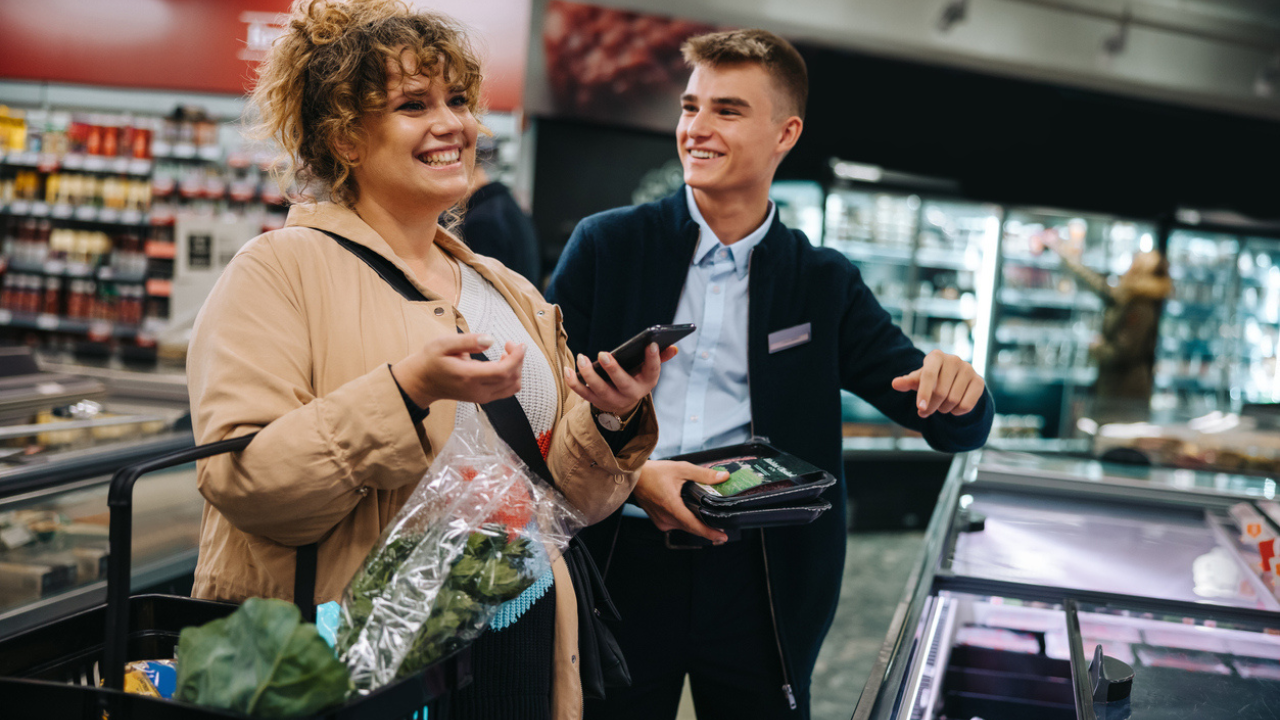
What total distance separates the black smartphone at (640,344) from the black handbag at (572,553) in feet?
0.41

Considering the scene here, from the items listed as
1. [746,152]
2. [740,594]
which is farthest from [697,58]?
[740,594]

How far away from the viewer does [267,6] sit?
6.15 metres

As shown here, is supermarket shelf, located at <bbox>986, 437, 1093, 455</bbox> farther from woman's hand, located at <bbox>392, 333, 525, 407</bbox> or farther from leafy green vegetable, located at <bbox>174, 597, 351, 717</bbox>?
leafy green vegetable, located at <bbox>174, 597, 351, 717</bbox>

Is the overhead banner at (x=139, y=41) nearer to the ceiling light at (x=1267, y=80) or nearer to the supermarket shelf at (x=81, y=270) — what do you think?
the supermarket shelf at (x=81, y=270)

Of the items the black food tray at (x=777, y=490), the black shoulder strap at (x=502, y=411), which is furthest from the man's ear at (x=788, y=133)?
the black shoulder strap at (x=502, y=411)

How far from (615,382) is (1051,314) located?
694 centimetres

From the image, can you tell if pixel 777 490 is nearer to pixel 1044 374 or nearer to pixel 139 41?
pixel 1044 374

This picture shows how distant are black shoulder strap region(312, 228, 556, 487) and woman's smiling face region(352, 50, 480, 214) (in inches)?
4.6

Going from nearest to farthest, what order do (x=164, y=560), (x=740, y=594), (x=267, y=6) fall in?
(x=740, y=594) → (x=164, y=560) → (x=267, y=6)

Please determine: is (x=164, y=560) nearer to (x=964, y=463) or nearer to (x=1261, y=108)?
(x=964, y=463)

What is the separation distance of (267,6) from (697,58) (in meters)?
5.35

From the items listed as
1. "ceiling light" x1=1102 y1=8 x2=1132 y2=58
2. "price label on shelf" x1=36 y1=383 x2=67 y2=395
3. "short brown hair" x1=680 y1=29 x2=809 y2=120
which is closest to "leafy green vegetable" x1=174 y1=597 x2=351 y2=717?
"short brown hair" x1=680 y1=29 x2=809 y2=120

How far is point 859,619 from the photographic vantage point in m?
4.24

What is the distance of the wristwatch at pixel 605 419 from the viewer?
1321mm
